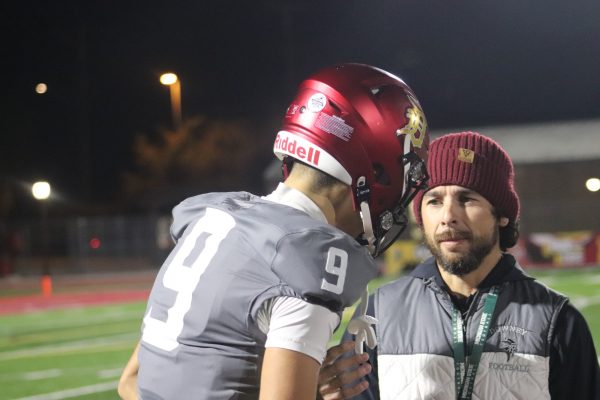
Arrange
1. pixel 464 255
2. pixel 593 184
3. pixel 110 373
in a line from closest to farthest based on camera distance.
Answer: pixel 464 255 < pixel 110 373 < pixel 593 184

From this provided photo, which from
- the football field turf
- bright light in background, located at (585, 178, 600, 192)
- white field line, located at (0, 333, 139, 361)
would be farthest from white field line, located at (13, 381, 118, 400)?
bright light in background, located at (585, 178, 600, 192)

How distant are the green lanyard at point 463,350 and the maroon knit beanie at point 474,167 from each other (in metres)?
0.35

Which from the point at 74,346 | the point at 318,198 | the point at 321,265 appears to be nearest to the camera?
the point at 321,265

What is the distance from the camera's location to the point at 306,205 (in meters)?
1.91

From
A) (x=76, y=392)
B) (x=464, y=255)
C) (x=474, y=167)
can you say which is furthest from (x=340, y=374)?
(x=76, y=392)

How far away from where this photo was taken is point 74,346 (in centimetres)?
1227

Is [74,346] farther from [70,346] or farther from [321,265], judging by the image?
[321,265]

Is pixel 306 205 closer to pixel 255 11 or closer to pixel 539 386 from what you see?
pixel 539 386

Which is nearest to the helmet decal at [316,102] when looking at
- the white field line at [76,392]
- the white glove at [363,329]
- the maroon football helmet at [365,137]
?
the maroon football helmet at [365,137]

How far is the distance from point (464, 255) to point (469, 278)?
3.3 inches

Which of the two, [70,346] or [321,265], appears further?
[70,346]

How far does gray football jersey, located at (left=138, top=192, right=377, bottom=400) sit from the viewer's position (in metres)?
1.74

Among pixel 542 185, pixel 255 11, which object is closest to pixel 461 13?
pixel 255 11

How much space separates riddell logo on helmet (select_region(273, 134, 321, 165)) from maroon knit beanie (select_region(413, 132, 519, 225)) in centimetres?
94
